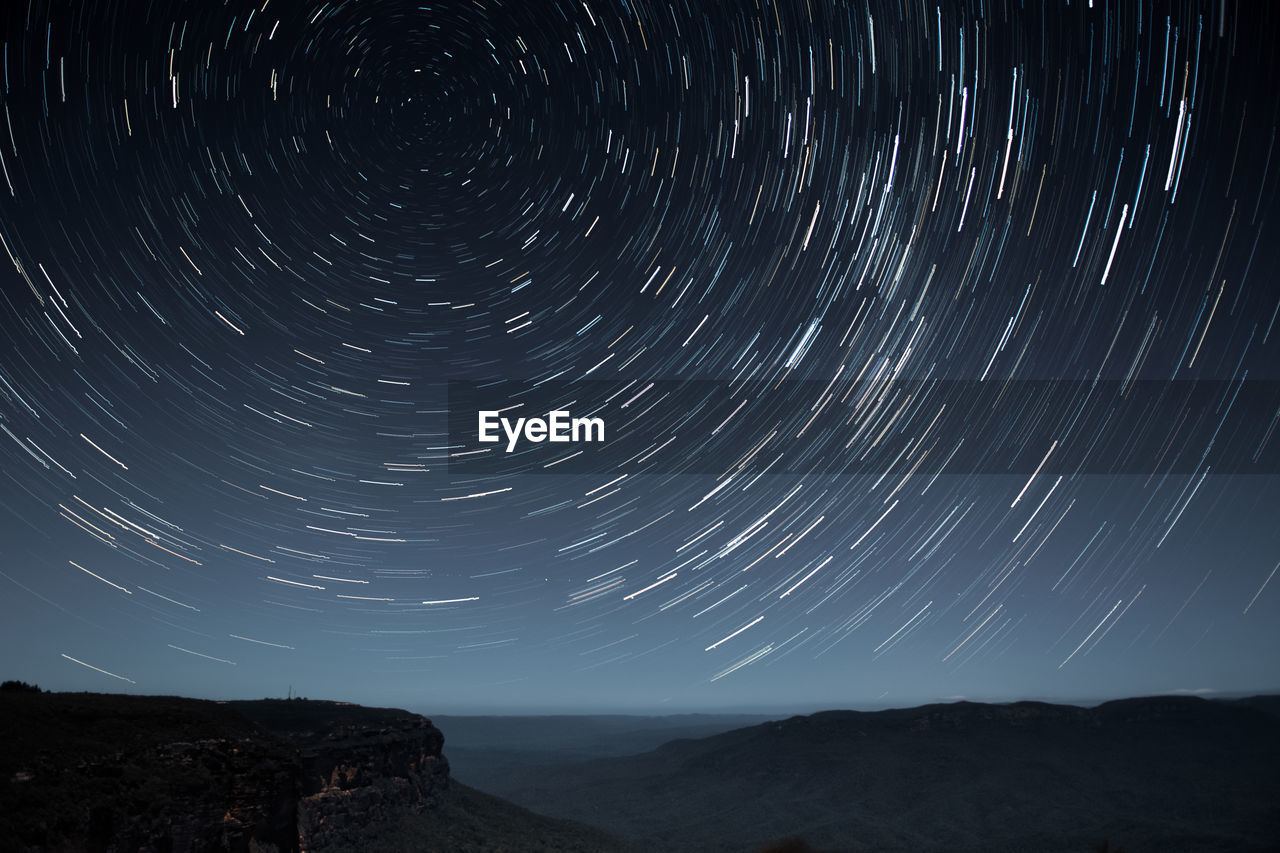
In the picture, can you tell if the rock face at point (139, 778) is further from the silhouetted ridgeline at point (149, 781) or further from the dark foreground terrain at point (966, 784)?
the dark foreground terrain at point (966, 784)

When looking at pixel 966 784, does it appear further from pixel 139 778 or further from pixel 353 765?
pixel 139 778

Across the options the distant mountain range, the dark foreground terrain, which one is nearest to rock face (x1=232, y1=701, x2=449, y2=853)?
the distant mountain range

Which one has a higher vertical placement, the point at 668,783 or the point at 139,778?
the point at 139,778

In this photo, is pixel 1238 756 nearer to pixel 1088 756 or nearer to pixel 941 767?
pixel 1088 756

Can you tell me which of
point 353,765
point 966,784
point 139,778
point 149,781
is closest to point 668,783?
point 966,784

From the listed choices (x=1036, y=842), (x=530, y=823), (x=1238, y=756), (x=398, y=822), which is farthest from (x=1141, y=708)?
(x=398, y=822)

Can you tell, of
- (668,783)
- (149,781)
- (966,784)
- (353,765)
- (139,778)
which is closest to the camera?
(139,778)
